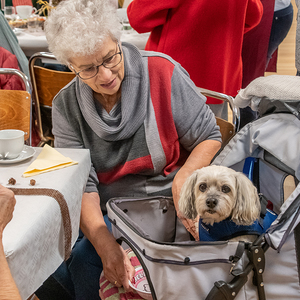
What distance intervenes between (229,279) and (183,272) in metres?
0.13

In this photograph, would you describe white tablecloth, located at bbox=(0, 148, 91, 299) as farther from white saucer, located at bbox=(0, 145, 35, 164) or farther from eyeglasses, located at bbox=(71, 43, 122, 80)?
eyeglasses, located at bbox=(71, 43, 122, 80)

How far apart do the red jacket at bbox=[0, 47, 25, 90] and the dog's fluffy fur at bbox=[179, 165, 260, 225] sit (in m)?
1.34

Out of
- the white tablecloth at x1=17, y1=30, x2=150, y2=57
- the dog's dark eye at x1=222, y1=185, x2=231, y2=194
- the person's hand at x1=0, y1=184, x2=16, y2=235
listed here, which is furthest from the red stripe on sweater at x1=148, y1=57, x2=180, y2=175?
the white tablecloth at x1=17, y1=30, x2=150, y2=57

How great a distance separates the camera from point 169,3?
186 centimetres

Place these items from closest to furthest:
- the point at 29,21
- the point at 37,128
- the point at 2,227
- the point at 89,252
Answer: the point at 2,227 → the point at 89,252 → the point at 37,128 → the point at 29,21

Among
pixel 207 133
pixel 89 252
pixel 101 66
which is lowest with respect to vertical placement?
pixel 89 252

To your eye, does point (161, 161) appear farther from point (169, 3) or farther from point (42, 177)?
point (169, 3)

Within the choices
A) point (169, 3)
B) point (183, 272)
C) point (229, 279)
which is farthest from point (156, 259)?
point (169, 3)

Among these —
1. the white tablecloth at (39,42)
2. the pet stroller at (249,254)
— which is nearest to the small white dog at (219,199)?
the pet stroller at (249,254)

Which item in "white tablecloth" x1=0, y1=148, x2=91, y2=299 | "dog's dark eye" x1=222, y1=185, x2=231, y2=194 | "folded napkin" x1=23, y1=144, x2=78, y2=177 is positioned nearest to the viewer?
"white tablecloth" x1=0, y1=148, x2=91, y2=299

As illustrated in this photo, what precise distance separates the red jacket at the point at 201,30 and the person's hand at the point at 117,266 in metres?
1.31

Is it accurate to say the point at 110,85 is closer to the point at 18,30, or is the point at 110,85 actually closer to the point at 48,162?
the point at 48,162

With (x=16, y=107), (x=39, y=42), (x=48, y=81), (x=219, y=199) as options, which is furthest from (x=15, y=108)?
(x=39, y=42)

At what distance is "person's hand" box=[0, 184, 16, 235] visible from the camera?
76 centimetres
